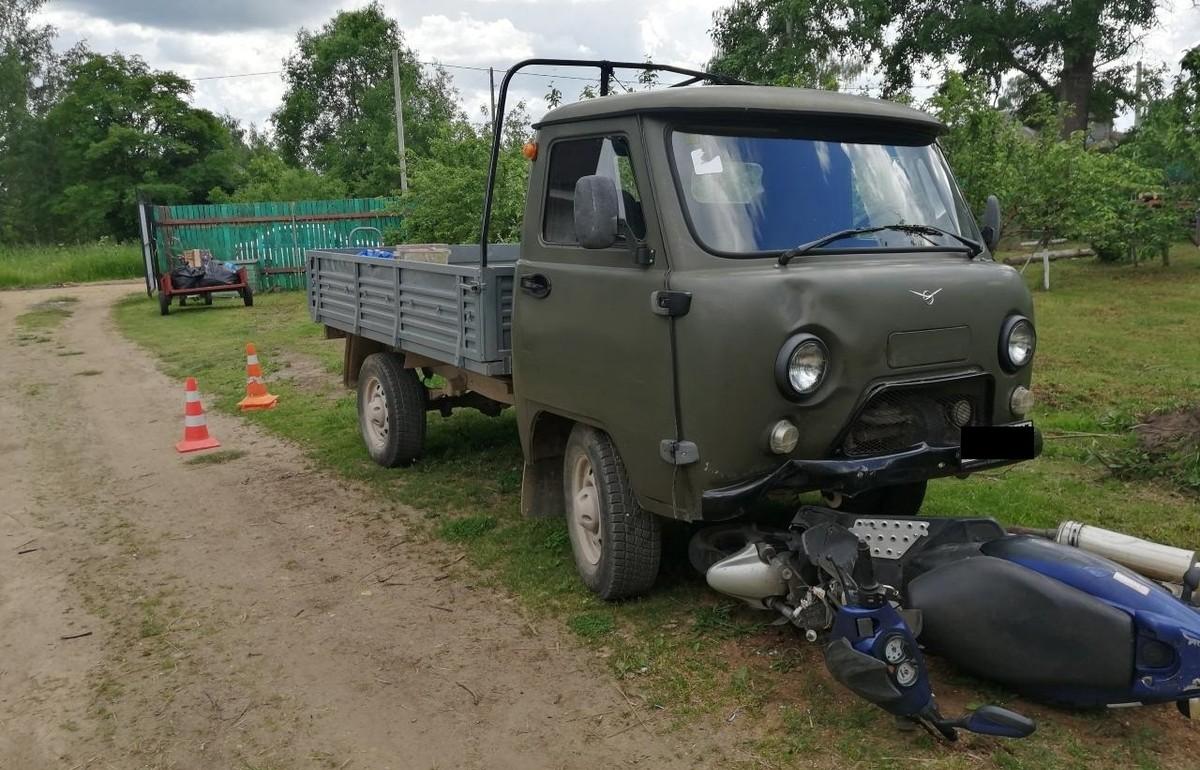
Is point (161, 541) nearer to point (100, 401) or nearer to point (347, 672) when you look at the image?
point (347, 672)

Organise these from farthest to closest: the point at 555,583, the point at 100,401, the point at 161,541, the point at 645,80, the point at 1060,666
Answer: the point at 100,401
the point at 645,80
the point at 161,541
the point at 555,583
the point at 1060,666

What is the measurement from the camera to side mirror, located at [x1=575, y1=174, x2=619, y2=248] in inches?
161

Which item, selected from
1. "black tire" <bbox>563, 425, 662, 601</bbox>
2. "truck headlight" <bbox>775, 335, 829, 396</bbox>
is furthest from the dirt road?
"truck headlight" <bbox>775, 335, 829, 396</bbox>

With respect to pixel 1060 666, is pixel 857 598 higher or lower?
higher

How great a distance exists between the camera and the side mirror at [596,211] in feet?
13.5

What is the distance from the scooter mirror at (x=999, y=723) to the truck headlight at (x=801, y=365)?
50.4 inches

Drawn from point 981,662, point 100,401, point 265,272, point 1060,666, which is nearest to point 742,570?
point 981,662

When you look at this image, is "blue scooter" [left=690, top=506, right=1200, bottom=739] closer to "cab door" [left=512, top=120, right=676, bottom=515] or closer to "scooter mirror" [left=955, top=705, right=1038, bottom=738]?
"scooter mirror" [left=955, top=705, right=1038, bottom=738]

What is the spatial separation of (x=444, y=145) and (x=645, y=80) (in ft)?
32.6

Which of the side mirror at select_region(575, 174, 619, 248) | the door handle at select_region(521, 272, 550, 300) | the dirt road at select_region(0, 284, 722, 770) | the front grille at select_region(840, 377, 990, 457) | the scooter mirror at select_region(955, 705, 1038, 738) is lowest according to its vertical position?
the dirt road at select_region(0, 284, 722, 770)

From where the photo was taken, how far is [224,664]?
4.38 meters

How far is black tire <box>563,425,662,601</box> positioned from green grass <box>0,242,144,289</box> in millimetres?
28316

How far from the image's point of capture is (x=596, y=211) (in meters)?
4.11

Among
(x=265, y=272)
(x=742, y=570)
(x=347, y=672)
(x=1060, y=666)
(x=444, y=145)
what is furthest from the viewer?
(x=265, y=272)
